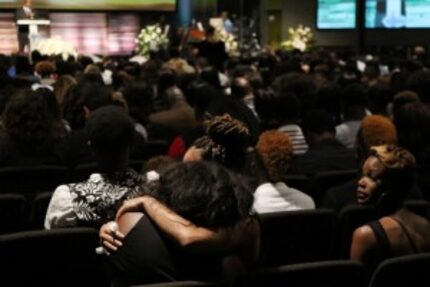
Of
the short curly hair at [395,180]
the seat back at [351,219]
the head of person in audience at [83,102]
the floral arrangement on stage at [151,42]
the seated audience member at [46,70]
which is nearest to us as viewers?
the short curly hair at [395,180]

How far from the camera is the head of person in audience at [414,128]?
14.5 ft

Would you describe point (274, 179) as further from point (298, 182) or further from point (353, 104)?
point (353, 104)

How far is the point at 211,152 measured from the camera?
11.7 feet

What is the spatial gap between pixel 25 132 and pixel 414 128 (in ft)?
7.66

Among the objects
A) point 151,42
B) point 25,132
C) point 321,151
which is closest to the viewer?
point 25,132

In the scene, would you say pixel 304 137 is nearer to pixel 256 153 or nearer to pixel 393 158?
pixel 256 153

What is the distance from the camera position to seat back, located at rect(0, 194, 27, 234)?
3.58 meters

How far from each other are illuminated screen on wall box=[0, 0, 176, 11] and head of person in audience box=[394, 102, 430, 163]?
13.9 m

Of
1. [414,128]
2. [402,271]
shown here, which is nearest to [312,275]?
[402,271]

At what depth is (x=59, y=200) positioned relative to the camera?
3057 mm

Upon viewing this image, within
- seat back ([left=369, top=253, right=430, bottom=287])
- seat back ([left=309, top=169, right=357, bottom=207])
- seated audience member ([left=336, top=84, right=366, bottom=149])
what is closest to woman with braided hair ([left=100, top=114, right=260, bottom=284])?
seat back ([left=369, top=253, right=430, bottom=287])

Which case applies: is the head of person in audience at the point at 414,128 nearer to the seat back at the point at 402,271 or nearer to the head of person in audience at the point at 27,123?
the seat back at the point at 402,271

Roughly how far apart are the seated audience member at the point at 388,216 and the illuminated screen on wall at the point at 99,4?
49.5 ft

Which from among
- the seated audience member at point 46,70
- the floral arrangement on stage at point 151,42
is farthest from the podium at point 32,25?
the seated audience member at point 46,70
